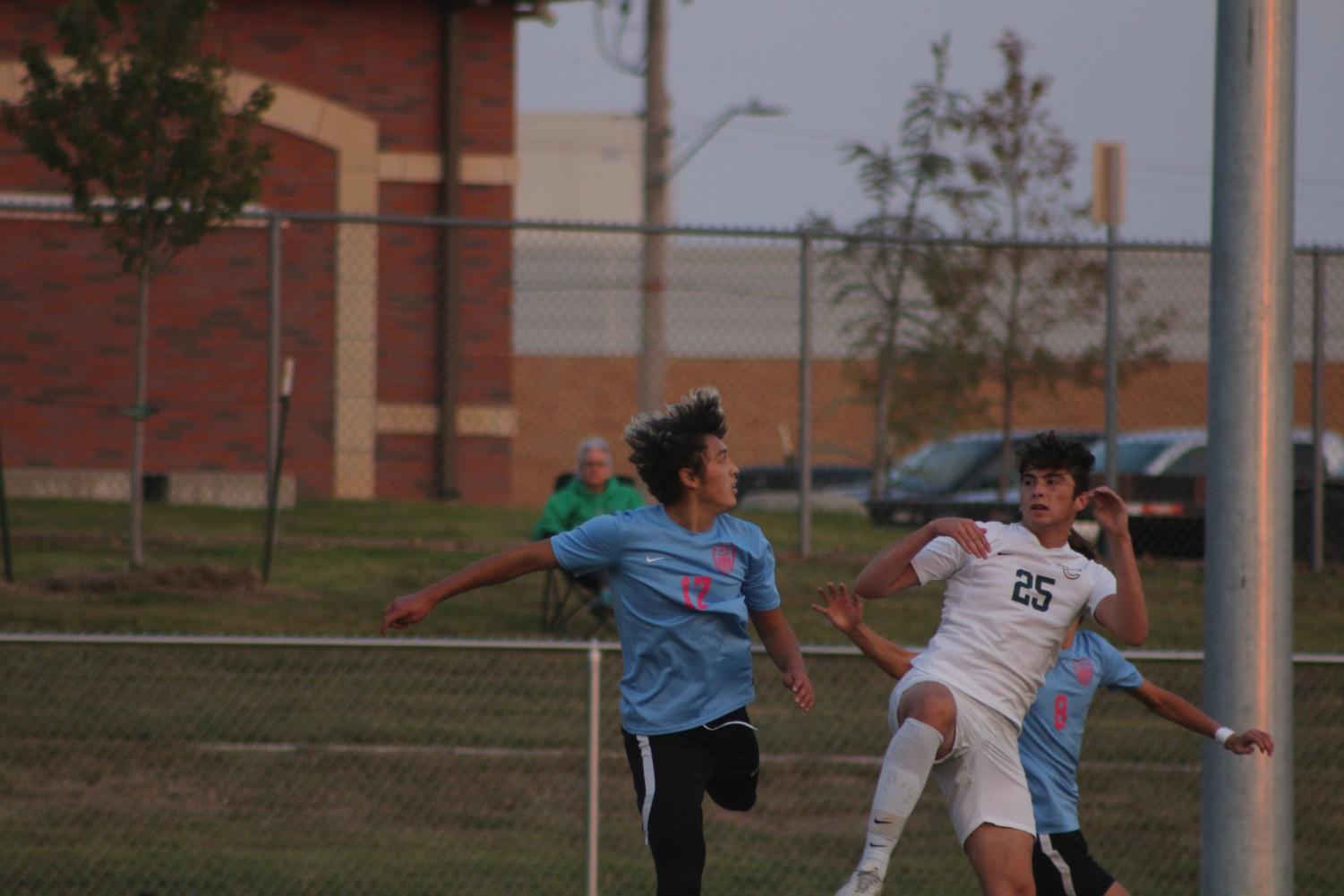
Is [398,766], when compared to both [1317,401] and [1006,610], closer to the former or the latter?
[1006,610]

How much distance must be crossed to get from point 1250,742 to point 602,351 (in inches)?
384

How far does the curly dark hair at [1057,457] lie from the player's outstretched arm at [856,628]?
2.15ft

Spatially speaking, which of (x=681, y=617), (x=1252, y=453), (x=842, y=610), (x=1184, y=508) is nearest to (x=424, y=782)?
(x=681, y=617)

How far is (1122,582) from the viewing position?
538cm

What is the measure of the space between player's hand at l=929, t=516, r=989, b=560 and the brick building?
7.32 meters

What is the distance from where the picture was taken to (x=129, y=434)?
14.0m

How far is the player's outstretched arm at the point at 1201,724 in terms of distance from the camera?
5.59 metres

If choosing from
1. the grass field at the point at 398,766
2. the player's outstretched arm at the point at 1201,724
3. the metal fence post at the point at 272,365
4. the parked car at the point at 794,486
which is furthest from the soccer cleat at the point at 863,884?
the parked car at the point at 794,486

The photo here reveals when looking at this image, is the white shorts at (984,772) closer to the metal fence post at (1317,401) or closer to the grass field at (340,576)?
the grass field at (340,576)

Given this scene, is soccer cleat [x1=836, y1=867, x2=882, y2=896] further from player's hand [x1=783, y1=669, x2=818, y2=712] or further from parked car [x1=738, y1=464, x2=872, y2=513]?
parked car [x1=738, y1=464, x2=872, y2=513]

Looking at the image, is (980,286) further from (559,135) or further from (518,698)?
(559,135)

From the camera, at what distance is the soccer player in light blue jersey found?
19.4 feet

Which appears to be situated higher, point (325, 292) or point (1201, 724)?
point (325, 292)

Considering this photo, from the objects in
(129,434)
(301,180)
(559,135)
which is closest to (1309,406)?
(129,434)
